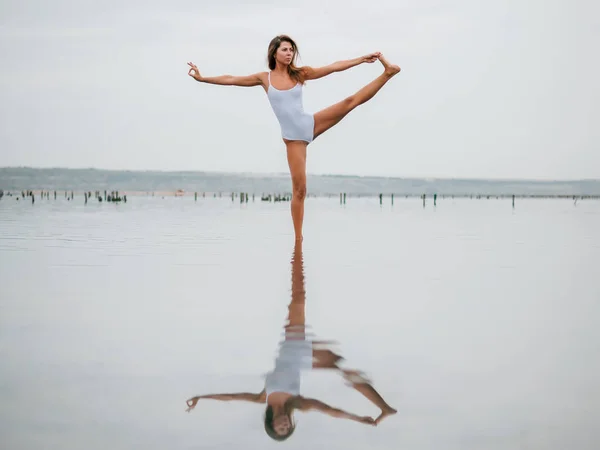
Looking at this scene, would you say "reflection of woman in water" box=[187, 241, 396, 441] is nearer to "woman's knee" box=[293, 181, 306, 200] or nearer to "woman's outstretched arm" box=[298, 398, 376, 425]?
"woman's outstretched arm" box=[298, 398, 376, 425]

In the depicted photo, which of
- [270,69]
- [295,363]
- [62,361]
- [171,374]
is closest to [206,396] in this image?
[171,374]

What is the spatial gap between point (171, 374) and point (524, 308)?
275 cm

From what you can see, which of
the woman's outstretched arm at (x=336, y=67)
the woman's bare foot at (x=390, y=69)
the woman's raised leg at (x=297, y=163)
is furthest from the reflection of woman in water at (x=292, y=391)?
the woman's raised leg at (x=297, y=163)

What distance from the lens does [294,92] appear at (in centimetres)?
855

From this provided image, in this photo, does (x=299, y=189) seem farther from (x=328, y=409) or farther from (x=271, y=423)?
(x=271, y=423)

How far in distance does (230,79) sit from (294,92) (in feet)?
2.30

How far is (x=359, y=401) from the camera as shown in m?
2.91

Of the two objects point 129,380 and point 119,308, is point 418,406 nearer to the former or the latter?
point 129,380

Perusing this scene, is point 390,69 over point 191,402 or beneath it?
over

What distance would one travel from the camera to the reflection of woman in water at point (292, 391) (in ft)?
8.75

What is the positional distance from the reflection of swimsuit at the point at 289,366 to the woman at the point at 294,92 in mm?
4668

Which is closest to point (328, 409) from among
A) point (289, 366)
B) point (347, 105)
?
point (289, 366)

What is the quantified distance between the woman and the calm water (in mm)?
1484

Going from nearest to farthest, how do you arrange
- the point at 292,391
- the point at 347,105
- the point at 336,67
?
the point at 292,391, the point at 336,67, the point at 347,105
